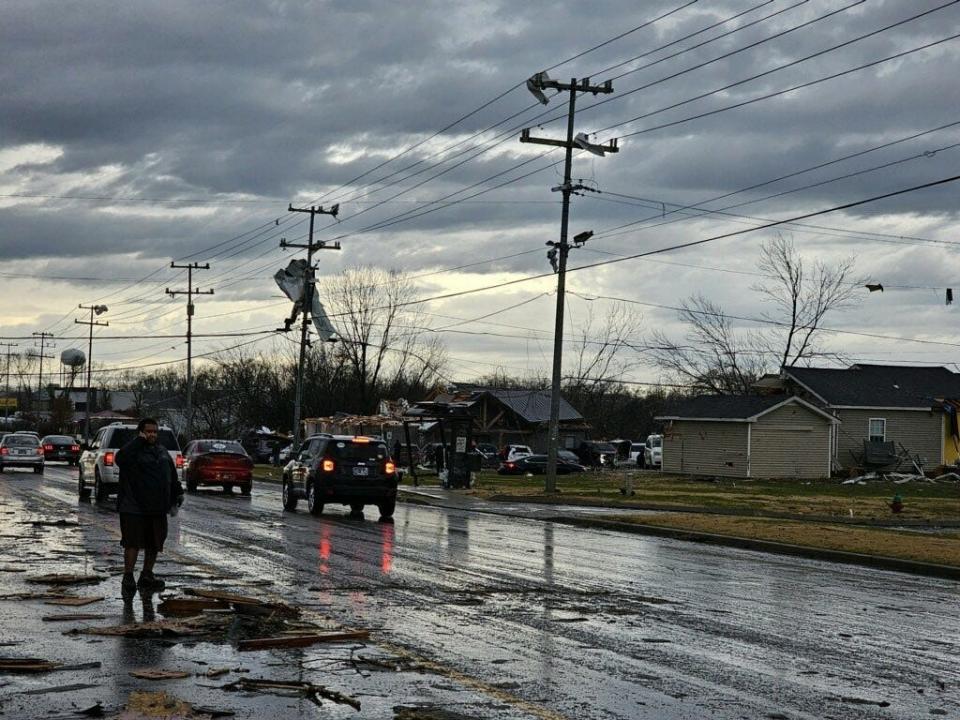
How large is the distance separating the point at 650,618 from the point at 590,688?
3.85 metres

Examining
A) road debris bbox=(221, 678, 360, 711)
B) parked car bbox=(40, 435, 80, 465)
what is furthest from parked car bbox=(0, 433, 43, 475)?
road debris bbox=(221, 678, 360, 711)

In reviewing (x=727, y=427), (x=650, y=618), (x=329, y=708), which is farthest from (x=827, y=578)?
(x=727, y=427)

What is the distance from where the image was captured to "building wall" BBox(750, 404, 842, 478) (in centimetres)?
5991

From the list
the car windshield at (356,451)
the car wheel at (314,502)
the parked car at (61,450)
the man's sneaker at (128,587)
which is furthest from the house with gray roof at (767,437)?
the man's sneaker at (128,587)

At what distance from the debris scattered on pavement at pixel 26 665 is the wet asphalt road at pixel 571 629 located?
0.82 ft

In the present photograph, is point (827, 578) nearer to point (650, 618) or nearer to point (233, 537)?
point (650, 618)

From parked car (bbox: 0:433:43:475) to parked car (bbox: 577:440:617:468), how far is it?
35.4 meters

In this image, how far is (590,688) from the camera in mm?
8734

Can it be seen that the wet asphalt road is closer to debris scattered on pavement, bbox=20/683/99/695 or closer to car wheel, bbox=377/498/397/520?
debris scattered on pavement, bbox=20/683/99/695

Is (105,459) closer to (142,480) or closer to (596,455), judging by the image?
(142,480)

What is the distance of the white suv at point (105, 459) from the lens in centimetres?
3061

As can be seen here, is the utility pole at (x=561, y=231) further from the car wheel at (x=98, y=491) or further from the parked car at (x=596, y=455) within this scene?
the parked car at (x=596, y=455)

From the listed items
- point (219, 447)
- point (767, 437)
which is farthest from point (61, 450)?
point (767, 437)

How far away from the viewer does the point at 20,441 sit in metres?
50.8
